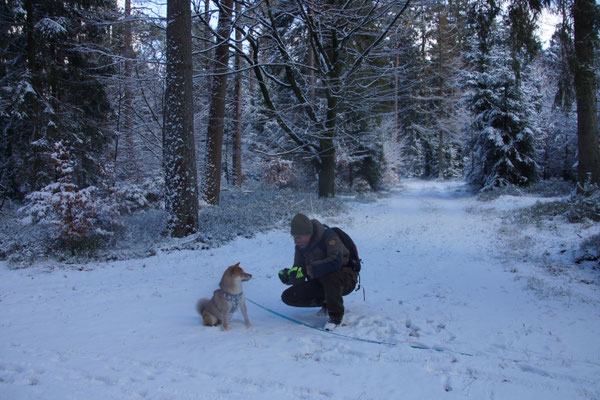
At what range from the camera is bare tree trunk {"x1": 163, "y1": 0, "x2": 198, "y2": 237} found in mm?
8289

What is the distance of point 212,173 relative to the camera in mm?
12602

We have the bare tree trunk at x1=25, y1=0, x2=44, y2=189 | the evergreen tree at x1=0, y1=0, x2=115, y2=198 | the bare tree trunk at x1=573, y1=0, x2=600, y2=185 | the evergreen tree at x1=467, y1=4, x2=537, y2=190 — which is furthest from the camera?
the evergreen tree at x1=467, y1=4, x2=537, y2=190

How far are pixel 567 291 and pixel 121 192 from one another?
9699 mm

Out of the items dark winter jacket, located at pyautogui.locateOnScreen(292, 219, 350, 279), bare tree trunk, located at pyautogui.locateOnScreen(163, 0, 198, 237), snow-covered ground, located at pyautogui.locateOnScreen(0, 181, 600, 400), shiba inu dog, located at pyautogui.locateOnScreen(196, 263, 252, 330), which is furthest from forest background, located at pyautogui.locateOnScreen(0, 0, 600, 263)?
dark winter jacket, located at pyautogui.locateOnScreen(292, 219, 350, 279)

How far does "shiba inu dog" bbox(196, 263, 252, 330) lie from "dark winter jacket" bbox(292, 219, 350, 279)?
2.73 feet

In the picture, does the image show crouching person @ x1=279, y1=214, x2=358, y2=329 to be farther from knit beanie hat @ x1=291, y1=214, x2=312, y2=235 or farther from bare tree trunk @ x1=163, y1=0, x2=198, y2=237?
bare tree trunk @ x1=163, y1=0, x2=198, y2=237

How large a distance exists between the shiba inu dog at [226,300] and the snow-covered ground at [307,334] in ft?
0.58

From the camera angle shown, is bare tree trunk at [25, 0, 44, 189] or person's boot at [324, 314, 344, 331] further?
bare tree trunk at [25, 0, 44, 189]

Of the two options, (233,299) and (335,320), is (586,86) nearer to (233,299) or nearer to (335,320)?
(335,320)

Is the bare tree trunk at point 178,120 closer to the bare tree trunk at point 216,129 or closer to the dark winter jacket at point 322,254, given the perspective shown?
the bare tree trunk at point 216,129

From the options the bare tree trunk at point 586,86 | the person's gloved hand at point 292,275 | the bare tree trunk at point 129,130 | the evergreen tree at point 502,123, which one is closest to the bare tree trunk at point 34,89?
the bare tree trunk at point 129,130

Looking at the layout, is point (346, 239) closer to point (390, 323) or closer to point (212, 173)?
point (390, 323)

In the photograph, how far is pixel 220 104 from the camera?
40.1 feet

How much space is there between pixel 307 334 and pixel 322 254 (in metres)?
1.03
